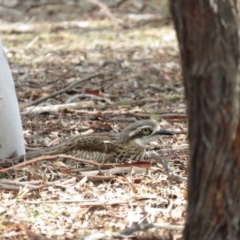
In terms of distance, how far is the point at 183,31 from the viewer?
318 cm

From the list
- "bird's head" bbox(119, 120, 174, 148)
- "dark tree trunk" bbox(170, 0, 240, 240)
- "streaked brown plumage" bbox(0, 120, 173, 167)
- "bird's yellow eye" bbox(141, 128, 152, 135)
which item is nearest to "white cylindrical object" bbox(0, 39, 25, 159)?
"streaked brown plumage" bbox(0, 120, 173, 167)

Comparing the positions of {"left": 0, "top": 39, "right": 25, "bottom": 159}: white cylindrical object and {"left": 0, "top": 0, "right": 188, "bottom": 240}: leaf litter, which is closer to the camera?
{"left": 0, "top": 0, "right": 188, "bottom": 240}: leaf litter

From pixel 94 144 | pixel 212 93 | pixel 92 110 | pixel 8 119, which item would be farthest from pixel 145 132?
pixel 212 93

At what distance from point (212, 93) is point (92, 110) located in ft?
15.9

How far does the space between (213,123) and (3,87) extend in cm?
281

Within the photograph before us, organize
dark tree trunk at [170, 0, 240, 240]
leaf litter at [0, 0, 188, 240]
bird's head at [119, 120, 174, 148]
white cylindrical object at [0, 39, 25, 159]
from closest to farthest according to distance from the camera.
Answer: dark tree trunk at [170, 0, 240, 240], leaf litter at [0, 0, 188, 240], white cylindrical object at [0, 39, 25, 159], bird's head at [119, 120, 174, 148]

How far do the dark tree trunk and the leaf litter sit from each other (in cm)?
50

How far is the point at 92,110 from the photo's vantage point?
7988 mm

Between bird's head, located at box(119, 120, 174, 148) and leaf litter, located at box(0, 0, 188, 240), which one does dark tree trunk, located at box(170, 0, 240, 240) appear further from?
bird's head, located at box(119, 120, 174, 148)

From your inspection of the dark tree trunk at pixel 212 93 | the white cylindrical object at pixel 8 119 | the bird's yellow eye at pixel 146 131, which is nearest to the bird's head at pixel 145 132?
the bird's yellow eye at pixel 146 131

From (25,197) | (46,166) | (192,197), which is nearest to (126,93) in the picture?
(46,166)

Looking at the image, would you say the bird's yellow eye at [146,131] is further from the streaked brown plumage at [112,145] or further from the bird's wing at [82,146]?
the bird's wing at [82,146]

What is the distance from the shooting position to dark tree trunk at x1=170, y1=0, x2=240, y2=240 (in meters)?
3.15

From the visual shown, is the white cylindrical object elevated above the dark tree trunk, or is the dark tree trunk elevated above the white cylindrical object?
the dark tree trunk
